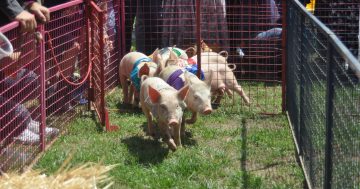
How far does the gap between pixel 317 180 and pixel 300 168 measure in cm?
142

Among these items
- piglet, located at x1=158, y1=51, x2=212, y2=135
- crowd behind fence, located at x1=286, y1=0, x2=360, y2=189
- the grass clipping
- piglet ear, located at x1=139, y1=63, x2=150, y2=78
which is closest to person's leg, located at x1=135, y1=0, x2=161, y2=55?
piglet ear, located at x1=139, y1=63, x2=150, y2=78

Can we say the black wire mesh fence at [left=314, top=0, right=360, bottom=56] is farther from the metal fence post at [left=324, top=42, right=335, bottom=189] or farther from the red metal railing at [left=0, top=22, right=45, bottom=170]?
the metal fence post at [left=324, top=42, right=335, bottom=189]

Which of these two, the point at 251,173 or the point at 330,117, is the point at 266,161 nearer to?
the point at 251,173

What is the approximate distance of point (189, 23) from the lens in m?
10.7

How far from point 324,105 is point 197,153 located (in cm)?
249

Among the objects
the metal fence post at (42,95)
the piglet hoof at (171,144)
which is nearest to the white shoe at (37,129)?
the metal fence post at (42,95)

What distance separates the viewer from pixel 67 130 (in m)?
7.90

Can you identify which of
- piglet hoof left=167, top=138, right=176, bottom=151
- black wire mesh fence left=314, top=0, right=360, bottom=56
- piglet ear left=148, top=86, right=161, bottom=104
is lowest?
piglet hoof left=167, top=138, right=176, bottom=151

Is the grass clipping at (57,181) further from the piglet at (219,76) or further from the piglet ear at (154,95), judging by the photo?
the piglet at (219,76)

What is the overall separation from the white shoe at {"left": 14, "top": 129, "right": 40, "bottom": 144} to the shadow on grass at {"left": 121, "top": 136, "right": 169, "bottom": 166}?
939 mm

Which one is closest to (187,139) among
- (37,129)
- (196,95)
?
(196,95)

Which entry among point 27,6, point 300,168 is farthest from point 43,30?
point 300,168

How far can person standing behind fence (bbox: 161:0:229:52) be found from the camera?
10.6 metres

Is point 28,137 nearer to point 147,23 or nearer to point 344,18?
point 147,23
